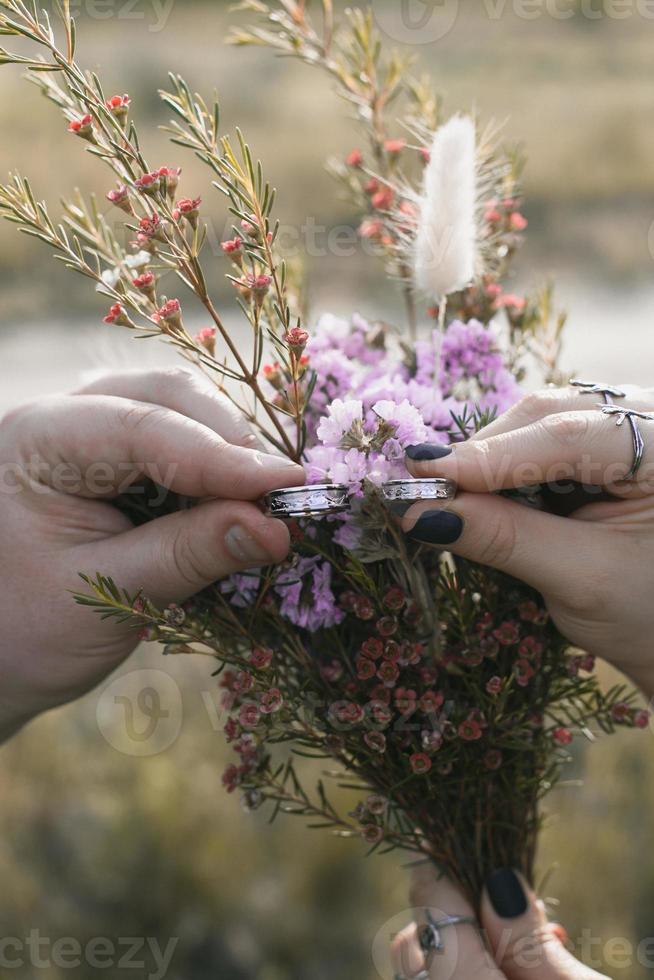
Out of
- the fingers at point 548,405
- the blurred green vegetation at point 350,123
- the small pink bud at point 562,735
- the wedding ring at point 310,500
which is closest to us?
the wedding ring at point 310,500

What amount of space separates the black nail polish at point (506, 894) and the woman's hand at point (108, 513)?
59 centimetres

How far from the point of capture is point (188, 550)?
1135mm

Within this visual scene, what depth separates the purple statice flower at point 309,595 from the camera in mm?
1126

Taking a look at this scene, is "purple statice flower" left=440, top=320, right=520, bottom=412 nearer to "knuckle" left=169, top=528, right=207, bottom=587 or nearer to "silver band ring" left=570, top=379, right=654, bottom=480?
"silver band ring" left=570, top=379, right=654, bottom=480

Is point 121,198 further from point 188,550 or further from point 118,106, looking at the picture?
point 188,550

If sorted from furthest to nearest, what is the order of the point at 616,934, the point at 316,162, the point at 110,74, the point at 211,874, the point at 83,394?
the point at 110,74, the point at 316,162, the point at 211,874, the point at 616,934, the point at 83,394

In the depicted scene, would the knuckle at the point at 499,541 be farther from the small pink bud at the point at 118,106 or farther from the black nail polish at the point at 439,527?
the small pink bud at the point at 118,106

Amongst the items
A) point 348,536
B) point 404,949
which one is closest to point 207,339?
point 348,536

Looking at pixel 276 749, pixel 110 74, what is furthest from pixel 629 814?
pixel 110 74

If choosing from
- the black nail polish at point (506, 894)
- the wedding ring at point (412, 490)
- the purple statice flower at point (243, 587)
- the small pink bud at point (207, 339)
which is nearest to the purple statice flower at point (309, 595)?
the purple statice flower at point (243, 587)

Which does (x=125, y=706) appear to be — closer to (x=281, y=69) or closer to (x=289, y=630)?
(x=289, y=630)

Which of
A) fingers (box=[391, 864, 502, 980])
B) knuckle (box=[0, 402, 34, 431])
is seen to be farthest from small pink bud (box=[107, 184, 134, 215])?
fingers (box=[391, 864, 502, 980])

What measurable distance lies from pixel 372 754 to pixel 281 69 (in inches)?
489

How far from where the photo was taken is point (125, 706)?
3275 millimetres
